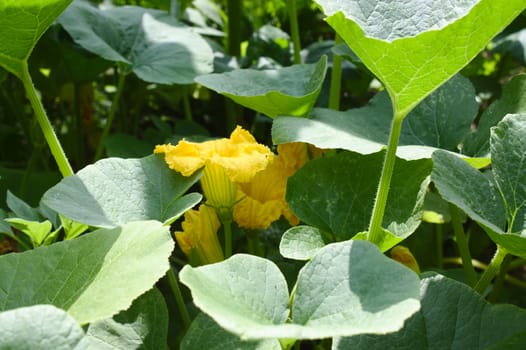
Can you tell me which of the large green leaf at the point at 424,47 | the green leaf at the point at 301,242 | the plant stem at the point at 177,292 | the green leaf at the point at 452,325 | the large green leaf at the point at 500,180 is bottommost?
the plant stem at the point at 177,292

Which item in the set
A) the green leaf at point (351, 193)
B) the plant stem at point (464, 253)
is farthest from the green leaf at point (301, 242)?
the plant stem at point (464, 253)

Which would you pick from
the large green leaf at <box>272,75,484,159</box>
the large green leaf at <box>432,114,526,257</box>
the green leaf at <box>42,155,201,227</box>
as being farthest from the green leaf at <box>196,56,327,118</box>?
the large green leaf at <box>432,114,526,257</box>

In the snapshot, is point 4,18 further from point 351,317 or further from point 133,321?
point 351,317

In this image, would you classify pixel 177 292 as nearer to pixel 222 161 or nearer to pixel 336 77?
pixel 222 161

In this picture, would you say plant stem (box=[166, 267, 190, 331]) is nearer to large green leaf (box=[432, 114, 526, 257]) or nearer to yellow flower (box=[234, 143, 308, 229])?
yellow flower (box=[234, 143, 308, 229])

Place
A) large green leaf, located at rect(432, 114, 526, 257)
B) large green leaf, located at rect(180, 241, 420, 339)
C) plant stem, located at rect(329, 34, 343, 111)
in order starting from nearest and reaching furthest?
large green leaf, located at rect(180, 241, 420, 339)
large green leaf, located at rect(432, 114, 526, 257)
plant stem, located at rect(329, 34, 343, 111)

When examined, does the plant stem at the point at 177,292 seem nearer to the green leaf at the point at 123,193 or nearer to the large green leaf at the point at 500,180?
the green leaf at the point at 123,193

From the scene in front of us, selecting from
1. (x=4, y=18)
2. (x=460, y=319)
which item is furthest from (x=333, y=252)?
(x=4, y=18)
